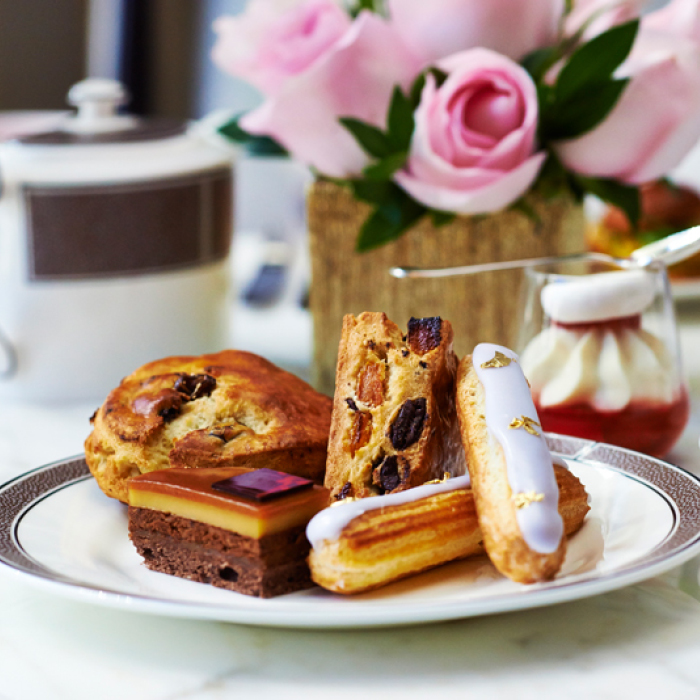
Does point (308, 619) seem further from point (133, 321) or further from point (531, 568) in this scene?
point (133, 321)

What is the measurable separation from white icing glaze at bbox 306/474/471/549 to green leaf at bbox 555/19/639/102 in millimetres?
428

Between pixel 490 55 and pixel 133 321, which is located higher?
pixel 490 55

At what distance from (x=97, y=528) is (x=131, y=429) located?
0.07 m

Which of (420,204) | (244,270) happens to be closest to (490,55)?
(420,204)

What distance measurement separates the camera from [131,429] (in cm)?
63

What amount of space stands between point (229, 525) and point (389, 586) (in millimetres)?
90

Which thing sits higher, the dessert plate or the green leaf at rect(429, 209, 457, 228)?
the green leaf at rect(429, 209, 457, 228)

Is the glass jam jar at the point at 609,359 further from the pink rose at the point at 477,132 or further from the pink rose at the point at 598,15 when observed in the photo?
the pink rose at the point at 598,15

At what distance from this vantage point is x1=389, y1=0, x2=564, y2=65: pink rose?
80 cm

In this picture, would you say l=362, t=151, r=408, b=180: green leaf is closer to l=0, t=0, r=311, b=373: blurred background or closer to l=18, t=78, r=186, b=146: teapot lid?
l=18, t=78, r=186, b=146: teapot lid

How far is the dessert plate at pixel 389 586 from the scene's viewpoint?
438 mm

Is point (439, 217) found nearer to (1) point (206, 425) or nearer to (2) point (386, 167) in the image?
(2) point (386, 167)

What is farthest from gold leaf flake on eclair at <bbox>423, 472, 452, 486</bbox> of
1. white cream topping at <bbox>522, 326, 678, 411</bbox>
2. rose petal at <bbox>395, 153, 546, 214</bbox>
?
rose petal at <bbox>395, 153, 546, 214</bbox>

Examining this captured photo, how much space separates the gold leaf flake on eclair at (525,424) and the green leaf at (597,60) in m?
0.40
